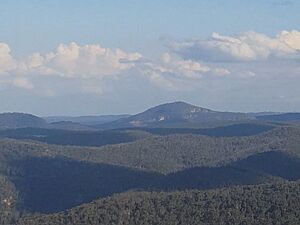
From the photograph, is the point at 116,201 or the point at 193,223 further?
the point at 116,201

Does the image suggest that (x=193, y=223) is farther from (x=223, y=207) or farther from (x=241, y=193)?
(x=241, y=193)

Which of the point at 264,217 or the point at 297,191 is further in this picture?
the point at 297,191

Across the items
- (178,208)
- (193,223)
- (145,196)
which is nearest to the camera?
(193,223)

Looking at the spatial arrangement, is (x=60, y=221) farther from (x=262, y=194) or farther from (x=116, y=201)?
(x=262, y=194)

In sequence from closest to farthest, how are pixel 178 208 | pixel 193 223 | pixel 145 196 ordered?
pixel 193 223 → pixel 178 208 → pixel 145 196

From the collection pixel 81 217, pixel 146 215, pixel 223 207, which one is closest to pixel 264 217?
pixel 223 207

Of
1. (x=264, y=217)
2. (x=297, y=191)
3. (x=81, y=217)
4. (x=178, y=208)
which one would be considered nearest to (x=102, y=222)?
(x=81, y=217)
